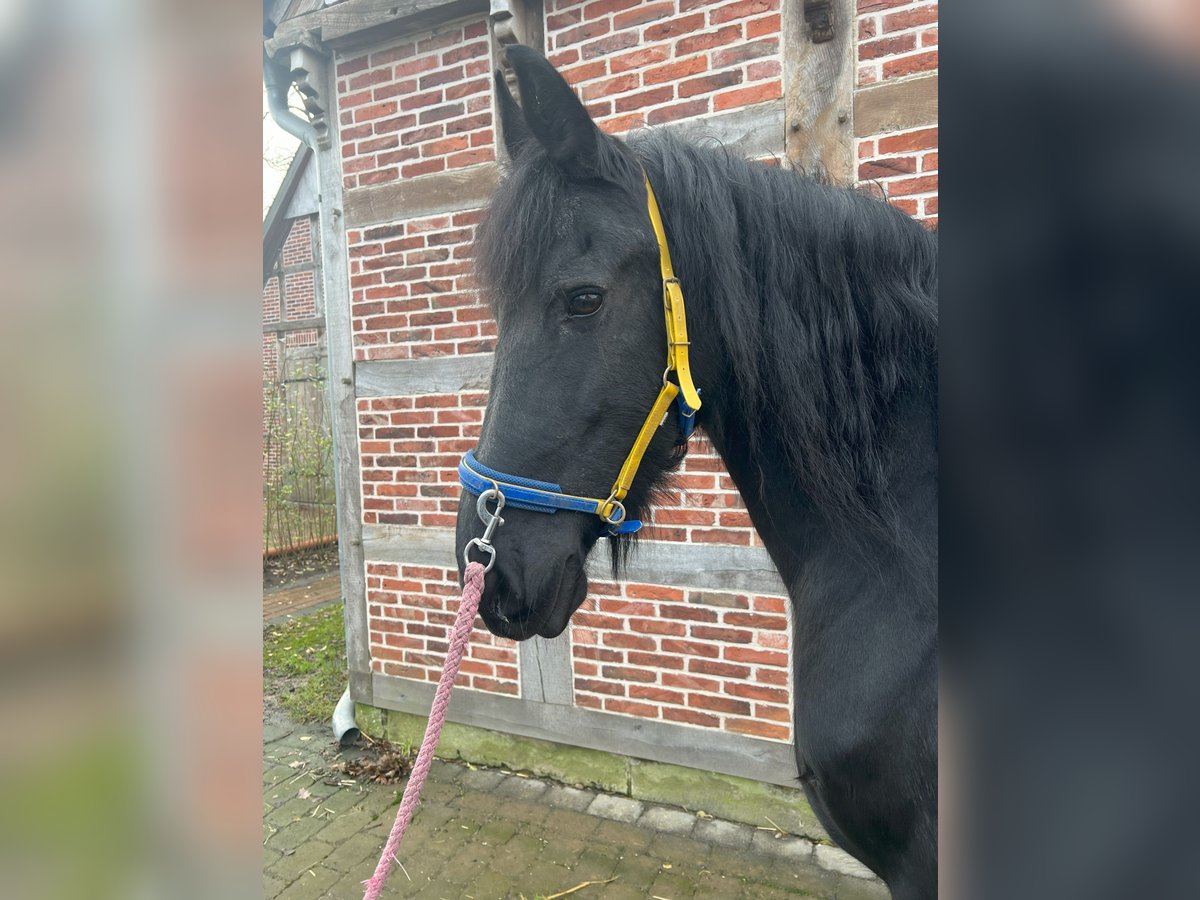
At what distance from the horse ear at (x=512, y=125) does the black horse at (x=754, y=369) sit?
109 mm

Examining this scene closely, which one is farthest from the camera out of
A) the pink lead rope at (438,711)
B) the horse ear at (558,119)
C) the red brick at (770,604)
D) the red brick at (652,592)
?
the red brick at (652,592)

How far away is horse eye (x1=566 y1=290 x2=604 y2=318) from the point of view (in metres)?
1.35

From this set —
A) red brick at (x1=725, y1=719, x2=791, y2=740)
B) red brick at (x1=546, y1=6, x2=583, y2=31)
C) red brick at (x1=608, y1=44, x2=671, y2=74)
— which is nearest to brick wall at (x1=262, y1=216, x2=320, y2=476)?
red brick at (x1=546, y1=6, x2=583, y2=31)

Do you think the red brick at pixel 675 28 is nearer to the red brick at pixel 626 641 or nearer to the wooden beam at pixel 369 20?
the wooden beam at pixel 369 20

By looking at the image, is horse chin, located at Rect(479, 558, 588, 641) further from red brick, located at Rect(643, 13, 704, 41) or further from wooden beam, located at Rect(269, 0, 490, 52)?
wooden beam, located at Rect(269, 0, 490, 52)

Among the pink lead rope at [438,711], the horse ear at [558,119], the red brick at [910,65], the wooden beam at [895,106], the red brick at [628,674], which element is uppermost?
the red brick at [910,65]

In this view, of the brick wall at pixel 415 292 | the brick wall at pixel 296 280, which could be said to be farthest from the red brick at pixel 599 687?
the brick wall at pixel 296 280

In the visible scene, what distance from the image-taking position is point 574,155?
4.53 feet

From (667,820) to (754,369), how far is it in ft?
8.29

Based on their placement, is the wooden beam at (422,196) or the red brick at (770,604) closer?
the red brick at (770,604)

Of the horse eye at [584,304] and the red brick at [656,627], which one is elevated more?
the horse eye at [584,304]
